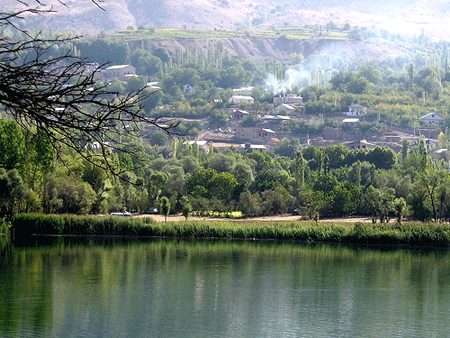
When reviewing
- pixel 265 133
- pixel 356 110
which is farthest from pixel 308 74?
pixel 265 133

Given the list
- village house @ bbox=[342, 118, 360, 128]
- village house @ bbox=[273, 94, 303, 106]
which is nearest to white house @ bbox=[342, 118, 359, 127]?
village house @ bbox=[342, 118, 360, 128]

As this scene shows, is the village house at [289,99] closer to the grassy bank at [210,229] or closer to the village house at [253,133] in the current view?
the village house at [253,133]

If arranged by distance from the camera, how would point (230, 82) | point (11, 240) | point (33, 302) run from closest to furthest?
point (33, 302) < point (11, 240) < point (230, 82)

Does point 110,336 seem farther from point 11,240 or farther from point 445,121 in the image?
point 445,121

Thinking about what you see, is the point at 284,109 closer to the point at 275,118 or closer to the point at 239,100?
the point at 275,118

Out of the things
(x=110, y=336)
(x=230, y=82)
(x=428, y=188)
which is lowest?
(x=110, y=336)

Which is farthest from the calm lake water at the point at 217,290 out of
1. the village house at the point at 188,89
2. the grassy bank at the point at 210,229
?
the village house at the point at 188,89

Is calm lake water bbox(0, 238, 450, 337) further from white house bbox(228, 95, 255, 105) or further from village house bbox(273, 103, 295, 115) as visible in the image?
white house bbox(228, 95, 255, 105)

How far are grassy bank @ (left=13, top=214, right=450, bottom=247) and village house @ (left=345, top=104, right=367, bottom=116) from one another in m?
71.4

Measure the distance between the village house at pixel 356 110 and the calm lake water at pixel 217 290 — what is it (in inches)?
2955

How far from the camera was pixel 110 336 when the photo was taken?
74.7 ft

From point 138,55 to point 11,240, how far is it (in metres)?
124

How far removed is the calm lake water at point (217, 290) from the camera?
24375 mm

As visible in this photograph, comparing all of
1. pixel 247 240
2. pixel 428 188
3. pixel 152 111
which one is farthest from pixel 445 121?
pixel 247 240
